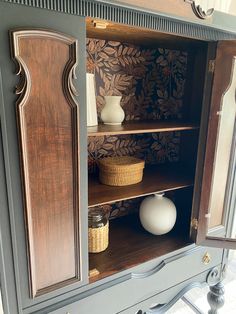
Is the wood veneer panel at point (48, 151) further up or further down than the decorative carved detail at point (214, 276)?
further up

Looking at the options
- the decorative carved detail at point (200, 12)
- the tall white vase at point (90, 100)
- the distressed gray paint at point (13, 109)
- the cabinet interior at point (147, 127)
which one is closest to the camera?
the distressed gray paint at point (13, 109)

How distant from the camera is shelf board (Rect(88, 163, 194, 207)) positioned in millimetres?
992

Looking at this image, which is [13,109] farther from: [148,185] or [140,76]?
[140,76]

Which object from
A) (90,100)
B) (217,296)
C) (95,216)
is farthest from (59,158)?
(217,296)

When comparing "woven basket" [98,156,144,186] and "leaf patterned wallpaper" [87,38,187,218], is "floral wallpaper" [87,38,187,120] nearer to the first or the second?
"leaf patterned wallpaper" [87,38,187,218]

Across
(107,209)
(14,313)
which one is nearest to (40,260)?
(14,313)

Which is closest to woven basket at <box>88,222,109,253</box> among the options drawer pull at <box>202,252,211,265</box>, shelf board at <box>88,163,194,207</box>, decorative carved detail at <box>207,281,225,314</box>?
shelf board at <box>88,163,194,207</box>

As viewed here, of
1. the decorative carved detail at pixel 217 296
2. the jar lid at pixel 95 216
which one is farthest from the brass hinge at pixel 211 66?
the decorative carved detail at pixel 217 296

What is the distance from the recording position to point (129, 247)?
112cm

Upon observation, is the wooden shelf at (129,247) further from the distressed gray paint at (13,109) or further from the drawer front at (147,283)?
the distressed gray paint at (13,109)

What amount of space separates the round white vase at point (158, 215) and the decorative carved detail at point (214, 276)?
0.34 meters

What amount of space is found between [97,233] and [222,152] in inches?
25.0

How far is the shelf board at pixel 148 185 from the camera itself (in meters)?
0.99

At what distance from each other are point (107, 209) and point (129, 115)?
0.52 m
